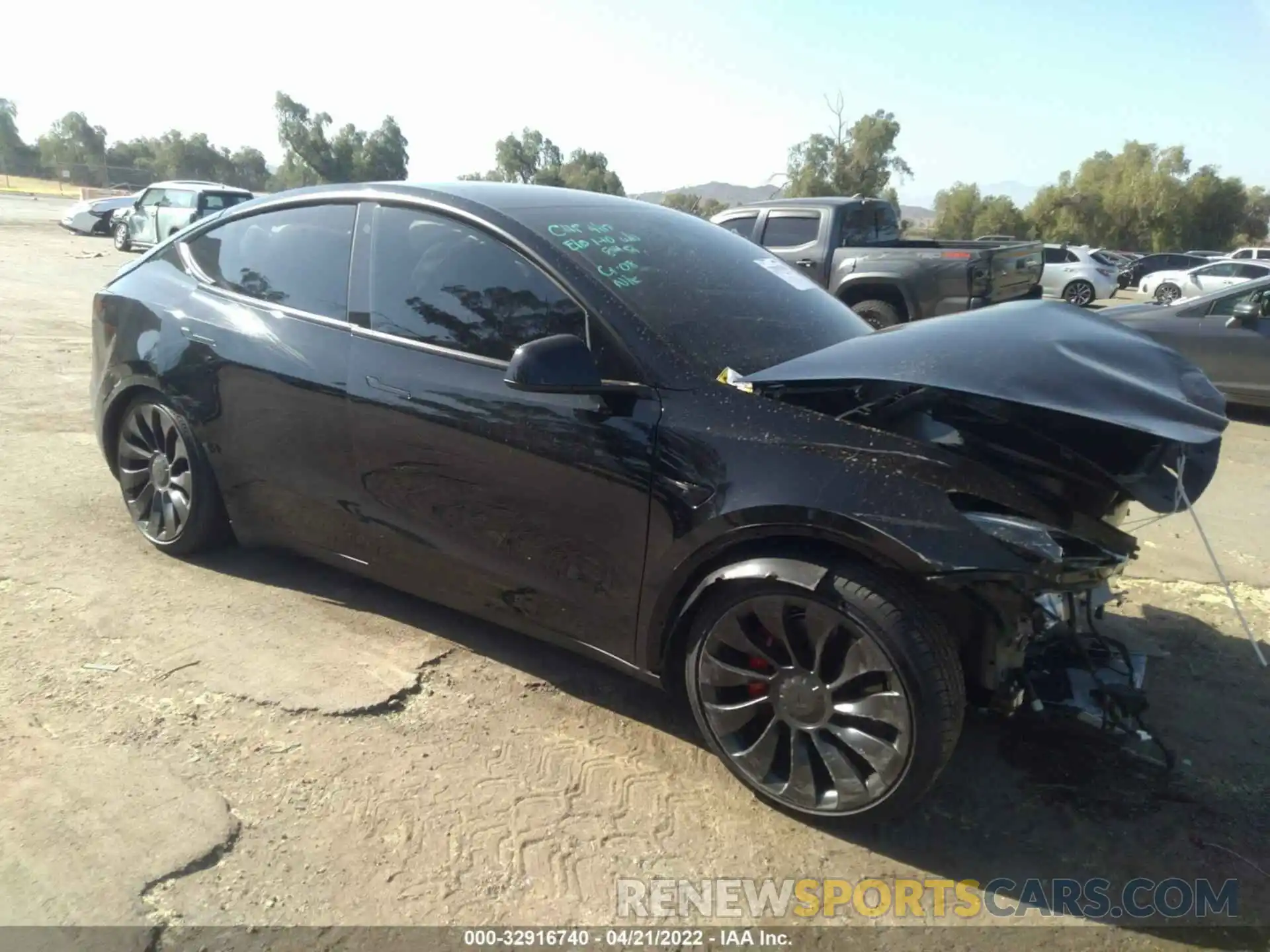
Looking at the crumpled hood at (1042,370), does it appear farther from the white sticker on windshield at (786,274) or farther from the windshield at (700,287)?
the white sticker on windshield at (786,274)

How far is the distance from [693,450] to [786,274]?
58.9 inches

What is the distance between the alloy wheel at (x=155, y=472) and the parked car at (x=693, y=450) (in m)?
0.15

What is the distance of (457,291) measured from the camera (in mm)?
3277

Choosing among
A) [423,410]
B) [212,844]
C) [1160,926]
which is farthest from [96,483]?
[1160,926]

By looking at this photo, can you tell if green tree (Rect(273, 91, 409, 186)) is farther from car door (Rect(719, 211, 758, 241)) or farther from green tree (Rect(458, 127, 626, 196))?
car door (Rect(719, 211, 758, 241))

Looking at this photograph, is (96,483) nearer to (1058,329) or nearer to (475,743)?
(475,743)

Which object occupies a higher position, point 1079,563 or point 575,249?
point 575,249

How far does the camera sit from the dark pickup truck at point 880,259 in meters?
9.10

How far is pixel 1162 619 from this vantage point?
4109 millimetres

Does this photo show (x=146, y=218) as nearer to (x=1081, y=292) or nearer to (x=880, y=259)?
(x=880, y=259)

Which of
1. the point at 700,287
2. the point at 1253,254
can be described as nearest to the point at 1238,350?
the point at 700,287

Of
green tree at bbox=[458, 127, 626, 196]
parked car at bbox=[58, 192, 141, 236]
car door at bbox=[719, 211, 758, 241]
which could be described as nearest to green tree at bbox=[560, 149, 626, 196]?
green tree at bbox=[458, 127, 626, 196]

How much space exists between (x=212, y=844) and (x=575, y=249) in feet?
7.02

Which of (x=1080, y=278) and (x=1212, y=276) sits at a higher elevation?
(x=1212, y=276)
